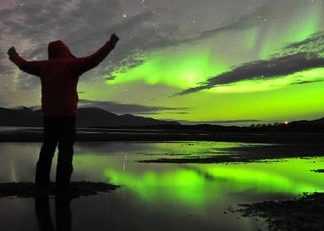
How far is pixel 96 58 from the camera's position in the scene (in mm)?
7551

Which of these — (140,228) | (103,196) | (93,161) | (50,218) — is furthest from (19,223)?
(93,161)

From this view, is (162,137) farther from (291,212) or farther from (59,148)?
(291,212)

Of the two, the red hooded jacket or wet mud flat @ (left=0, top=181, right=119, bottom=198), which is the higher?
the red hooded jacket

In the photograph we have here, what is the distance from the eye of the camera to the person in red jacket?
7.81 m

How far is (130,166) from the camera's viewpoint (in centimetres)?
1344

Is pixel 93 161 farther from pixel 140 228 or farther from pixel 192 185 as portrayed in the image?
pixel 140 228

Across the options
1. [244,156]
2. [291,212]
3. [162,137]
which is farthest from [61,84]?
[162,137]

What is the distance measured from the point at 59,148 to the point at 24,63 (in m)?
1.63

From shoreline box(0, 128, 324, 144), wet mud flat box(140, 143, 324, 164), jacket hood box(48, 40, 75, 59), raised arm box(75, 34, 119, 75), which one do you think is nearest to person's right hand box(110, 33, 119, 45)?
raised arm box(75, 34, 119, 75)

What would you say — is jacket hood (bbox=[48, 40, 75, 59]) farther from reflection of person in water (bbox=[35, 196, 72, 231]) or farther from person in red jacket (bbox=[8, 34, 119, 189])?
reflection of person in water (bbox=[35, 196, 72, 231])

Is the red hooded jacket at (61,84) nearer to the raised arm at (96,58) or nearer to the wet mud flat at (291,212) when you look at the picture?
the raised arm at (96,58)

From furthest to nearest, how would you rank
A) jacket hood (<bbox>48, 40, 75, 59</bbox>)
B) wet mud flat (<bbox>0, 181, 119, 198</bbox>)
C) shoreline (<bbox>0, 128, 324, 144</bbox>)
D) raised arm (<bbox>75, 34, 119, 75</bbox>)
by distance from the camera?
shoreline (<bbox>0, 128, 324, 144</bbox>)
jacket hood (<bbox>48, 40, 75, 59</bbox>)
wet mud flat (<bbox>0, 181, 119, 198</bbox>)
raised arm (<bbox>75, 34, 119, 75</bbox>)

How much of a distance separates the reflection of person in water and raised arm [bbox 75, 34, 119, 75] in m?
2.09

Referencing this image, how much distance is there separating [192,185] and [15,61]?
3.99 meters
